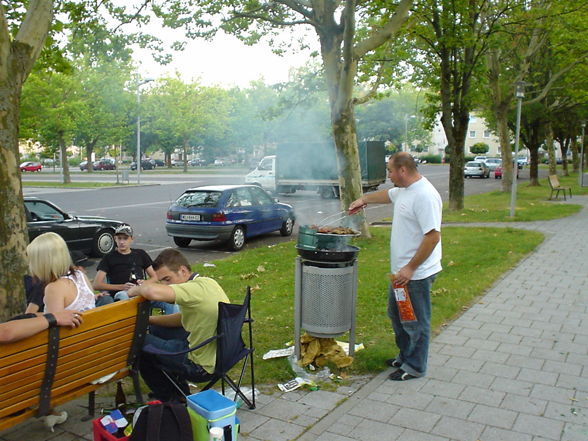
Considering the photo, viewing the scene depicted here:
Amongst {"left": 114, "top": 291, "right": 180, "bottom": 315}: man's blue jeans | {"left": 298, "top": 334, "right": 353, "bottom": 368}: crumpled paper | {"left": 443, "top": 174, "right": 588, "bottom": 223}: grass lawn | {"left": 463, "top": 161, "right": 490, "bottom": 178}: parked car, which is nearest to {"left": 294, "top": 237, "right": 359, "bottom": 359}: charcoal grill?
{"left": 298, "top": 334, "right": 353, "bottom": 368}: crumpled paper

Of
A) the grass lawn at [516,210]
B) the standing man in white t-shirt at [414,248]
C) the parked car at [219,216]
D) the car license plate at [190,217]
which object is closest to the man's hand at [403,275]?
the standing man in white t-shirt at [414,248]

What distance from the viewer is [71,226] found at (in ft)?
36.2

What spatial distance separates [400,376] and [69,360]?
2578mm

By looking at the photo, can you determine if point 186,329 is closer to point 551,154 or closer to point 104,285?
point 104,285

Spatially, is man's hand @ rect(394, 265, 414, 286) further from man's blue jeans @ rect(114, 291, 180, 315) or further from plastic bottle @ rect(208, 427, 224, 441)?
man's blue jeans @ rect(114, 291, 180, 315)

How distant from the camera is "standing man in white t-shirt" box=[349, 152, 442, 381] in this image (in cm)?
426

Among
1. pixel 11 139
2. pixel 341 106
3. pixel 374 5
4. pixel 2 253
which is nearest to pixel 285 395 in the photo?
pixel 2 253

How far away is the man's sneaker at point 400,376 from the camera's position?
455 cm

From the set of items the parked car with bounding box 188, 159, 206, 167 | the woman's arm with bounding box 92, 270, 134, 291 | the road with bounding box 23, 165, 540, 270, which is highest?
the parked car with bounding box 188, 159, 206, 167

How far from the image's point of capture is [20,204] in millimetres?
4992

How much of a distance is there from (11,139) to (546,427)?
4.79 m

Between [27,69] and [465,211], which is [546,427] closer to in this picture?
[27,69]

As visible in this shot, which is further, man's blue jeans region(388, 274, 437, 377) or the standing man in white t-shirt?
man's blue jeans region(388, 274, 437, 377)

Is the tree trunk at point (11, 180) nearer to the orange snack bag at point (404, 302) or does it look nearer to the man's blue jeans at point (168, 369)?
the man's blue jeans at point (168, 369)
